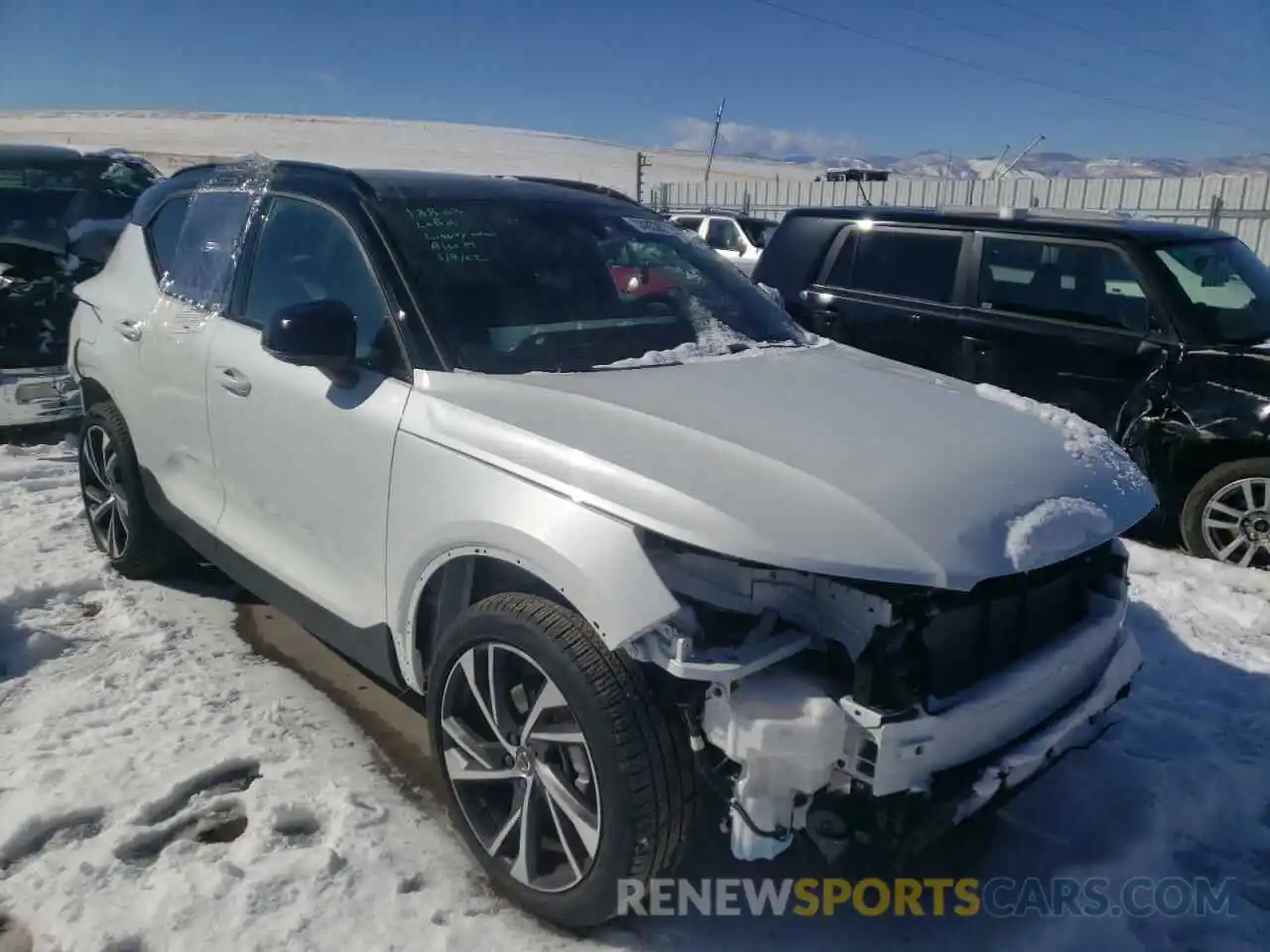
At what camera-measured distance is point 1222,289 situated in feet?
17.9

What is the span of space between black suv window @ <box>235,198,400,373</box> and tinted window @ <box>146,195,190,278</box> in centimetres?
87

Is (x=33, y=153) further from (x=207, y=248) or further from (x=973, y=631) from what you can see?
(x=973, y=631)

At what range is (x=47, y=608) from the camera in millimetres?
4086

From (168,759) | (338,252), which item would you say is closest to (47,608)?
(168,759)

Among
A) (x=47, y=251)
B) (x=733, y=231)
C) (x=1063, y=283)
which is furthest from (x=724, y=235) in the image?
(x=47, y=251)

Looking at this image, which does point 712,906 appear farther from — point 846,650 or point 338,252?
point 338,252

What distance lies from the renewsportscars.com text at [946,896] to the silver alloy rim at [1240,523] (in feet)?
9.22

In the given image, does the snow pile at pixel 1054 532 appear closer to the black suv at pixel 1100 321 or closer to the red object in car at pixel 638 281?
the red object in car at pixel 638 281

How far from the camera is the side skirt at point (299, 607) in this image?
285 centimetres

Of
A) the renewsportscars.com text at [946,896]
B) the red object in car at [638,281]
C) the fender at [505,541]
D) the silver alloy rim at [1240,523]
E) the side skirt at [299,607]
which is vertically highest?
the red object in car at [638,281]

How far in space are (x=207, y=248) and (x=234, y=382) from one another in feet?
2.64

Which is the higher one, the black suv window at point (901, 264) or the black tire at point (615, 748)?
the black suv window at point (901, 264)

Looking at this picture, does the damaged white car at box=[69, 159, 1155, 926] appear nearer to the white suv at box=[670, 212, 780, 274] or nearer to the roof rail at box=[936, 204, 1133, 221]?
the roof rail at box=[936, 204, 1133, 221]

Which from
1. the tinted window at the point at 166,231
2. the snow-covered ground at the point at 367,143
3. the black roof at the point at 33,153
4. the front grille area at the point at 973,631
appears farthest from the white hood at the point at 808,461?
the snow-covered ground at the point at 367,143
